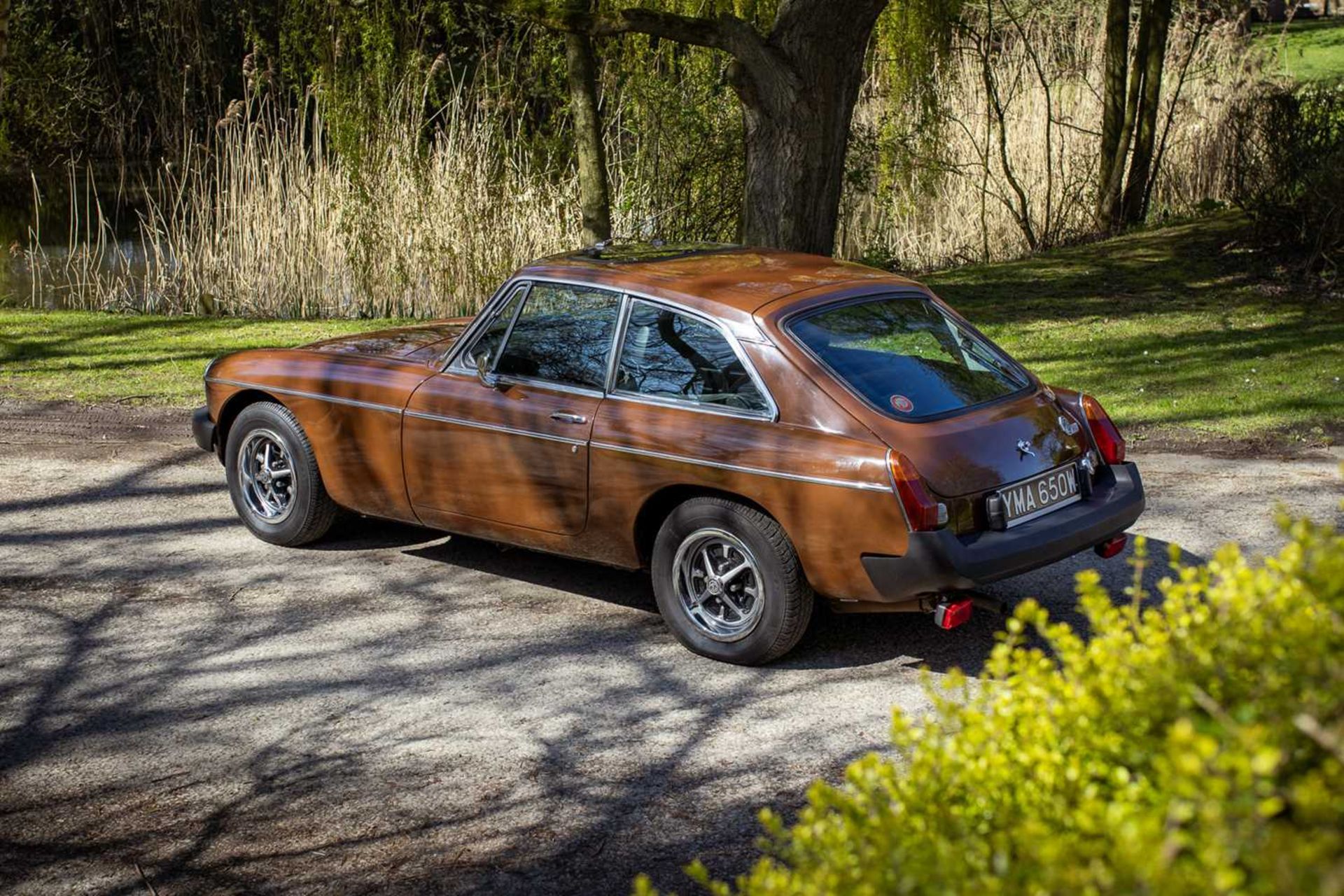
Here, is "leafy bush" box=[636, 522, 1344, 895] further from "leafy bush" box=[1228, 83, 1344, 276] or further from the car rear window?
"leafy bush" box=[1228, 83, 1344, 276]

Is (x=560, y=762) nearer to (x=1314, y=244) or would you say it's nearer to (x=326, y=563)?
(x=326, y=563)

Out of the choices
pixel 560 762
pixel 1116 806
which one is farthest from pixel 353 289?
pixel 1116 806

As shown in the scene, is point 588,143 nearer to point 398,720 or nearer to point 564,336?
point 564,336

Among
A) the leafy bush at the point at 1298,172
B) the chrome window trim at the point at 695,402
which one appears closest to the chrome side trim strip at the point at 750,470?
the chrome window trim at the point at 695,402

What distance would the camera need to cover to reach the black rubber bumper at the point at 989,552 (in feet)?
17.7

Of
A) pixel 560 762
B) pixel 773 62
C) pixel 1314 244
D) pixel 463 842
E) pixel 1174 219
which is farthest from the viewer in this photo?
pixel 1174 219

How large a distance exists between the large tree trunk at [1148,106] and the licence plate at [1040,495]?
1224 cm

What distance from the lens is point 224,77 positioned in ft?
74.3

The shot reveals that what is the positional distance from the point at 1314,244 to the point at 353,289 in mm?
9213

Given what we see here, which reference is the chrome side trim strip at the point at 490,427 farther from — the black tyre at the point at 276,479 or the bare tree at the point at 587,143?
the bare tree at the point at 587,143

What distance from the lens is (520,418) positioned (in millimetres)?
6457

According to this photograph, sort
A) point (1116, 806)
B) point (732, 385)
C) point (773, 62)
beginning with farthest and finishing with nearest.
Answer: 1. point (773, 62)
2. point (732, 385)
3. point (1116, 806)

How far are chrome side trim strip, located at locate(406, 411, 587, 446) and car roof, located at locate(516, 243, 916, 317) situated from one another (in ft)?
2.30

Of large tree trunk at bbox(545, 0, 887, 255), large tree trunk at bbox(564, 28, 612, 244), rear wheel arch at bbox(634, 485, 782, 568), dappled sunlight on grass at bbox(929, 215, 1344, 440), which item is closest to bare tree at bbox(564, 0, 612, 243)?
large tree trunk at bbox(564, 28, 612, 244)
